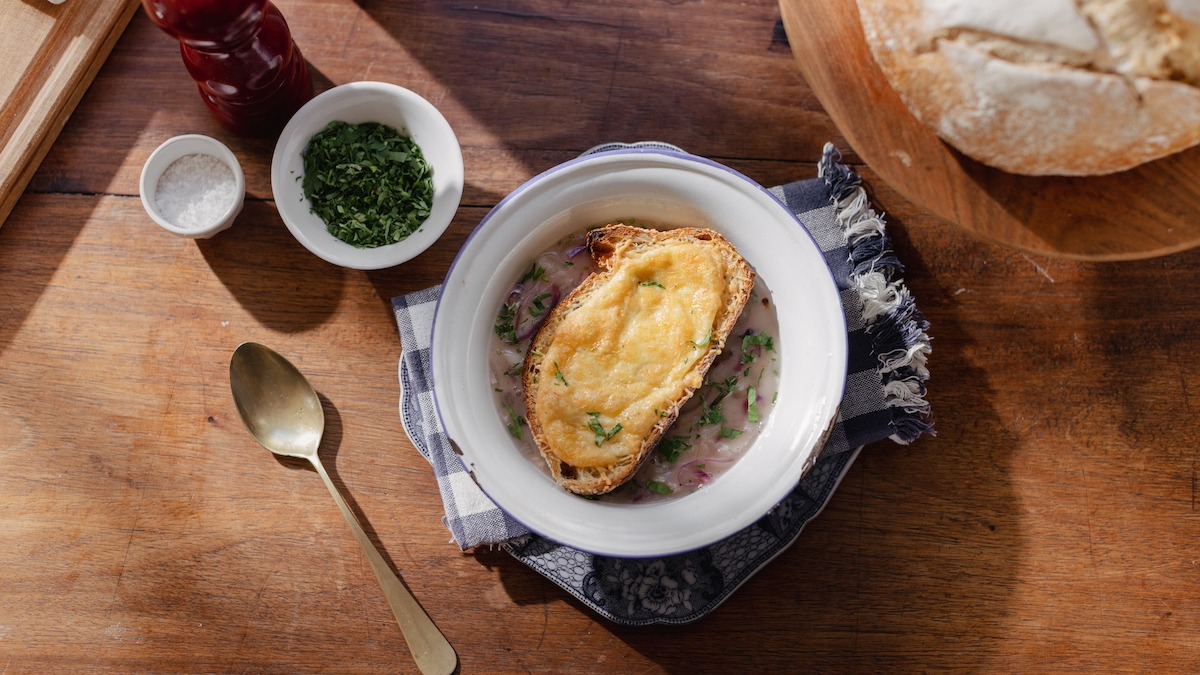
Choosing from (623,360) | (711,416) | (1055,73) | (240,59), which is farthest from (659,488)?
(240,59)

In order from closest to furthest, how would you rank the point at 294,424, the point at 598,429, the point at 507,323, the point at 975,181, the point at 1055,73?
the point at 1055,73 → the point at 975,181 → the point at 598,429 → the point at 507,323 → the point at 294,424

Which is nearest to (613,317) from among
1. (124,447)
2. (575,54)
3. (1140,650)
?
(575,54)

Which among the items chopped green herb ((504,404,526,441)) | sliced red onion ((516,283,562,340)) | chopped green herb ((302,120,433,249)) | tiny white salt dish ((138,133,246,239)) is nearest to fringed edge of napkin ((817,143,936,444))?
sliced red onion ((516,283,562,340))

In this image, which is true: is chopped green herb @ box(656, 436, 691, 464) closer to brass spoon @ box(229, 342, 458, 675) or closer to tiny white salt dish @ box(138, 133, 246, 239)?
brass spoon @ box(229, 342, 458, 675)

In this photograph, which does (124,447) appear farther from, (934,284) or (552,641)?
(934,284)

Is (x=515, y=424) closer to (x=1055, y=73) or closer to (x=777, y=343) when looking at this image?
(x=777, y=343)

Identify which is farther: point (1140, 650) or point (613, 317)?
point (1140, 650)
